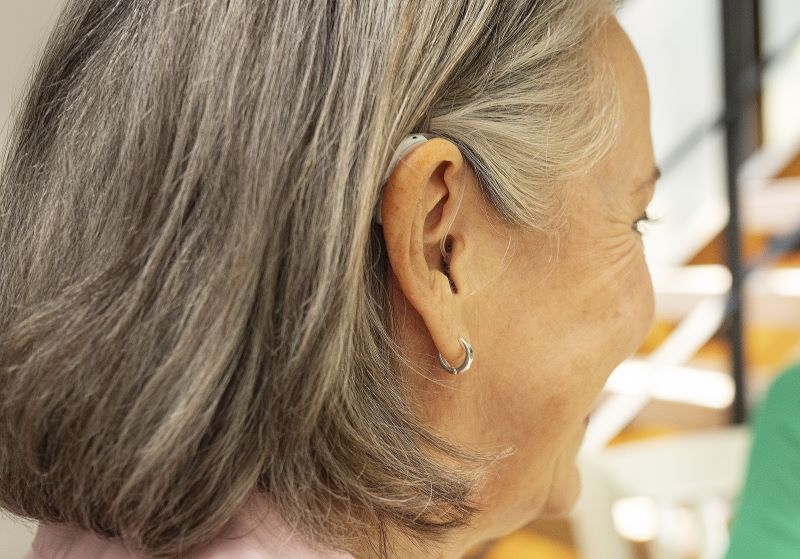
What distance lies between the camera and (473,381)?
751 millimetres

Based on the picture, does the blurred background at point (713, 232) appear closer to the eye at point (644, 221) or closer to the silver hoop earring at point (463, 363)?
the eye at point (644, 221)

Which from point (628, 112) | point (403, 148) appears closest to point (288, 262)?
point (403, 148)

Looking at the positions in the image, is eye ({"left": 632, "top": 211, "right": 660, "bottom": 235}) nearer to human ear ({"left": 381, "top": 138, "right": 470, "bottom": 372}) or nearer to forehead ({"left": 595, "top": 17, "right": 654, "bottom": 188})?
forehead ({"left": 595, "top": 17, "right": 654, "bottom": 188})

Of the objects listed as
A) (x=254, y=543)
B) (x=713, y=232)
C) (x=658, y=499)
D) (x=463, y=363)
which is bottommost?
(x=713, y=232)

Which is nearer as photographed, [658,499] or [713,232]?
[658,499]

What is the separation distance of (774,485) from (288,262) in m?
0.92

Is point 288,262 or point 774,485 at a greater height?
point 288,262

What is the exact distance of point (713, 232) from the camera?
12.9ft

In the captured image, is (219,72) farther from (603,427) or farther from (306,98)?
(603,427)

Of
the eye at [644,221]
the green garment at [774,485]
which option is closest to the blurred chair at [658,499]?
the green garment at [774,485]

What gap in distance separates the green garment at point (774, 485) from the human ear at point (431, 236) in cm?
73

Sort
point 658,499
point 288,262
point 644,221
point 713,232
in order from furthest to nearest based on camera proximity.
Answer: point 713,232
point 658,499
point 644,221
point 288,262

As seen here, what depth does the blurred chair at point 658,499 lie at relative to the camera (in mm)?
1473

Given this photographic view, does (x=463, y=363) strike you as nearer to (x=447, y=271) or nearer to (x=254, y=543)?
(x=447, y=271)
